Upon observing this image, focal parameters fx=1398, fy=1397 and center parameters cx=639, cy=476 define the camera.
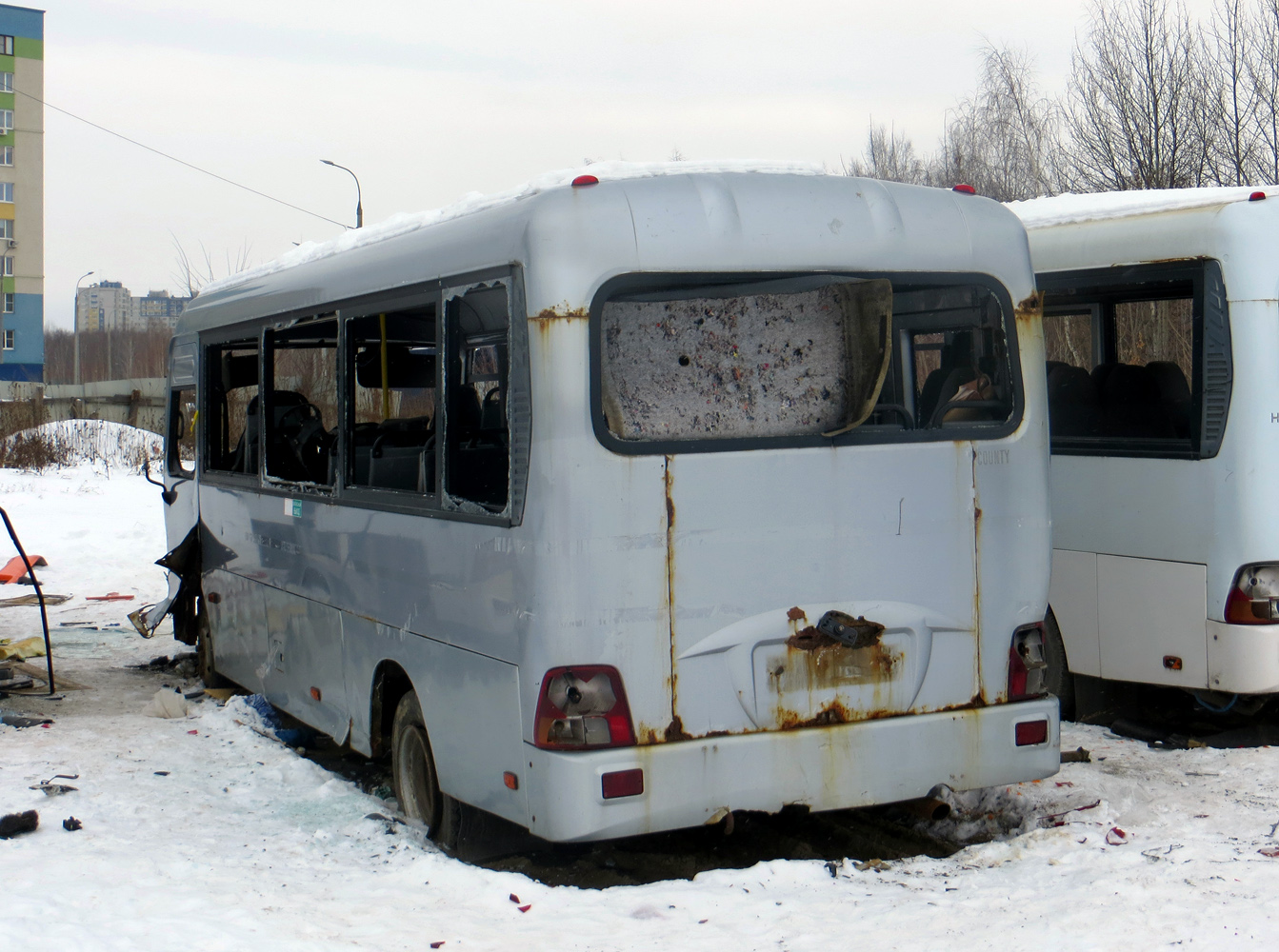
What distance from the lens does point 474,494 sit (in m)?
5.25

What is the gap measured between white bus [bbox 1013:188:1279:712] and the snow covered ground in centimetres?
58

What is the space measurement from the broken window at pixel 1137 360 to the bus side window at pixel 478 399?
12.2 ft

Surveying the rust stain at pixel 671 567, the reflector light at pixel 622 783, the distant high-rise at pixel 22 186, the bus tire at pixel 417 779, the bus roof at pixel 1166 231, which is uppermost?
the distant high-rise at pixel 22 186

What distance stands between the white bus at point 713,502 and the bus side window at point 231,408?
2.45 metres

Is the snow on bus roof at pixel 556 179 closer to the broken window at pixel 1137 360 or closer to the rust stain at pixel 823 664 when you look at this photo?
the rust stain at pixel 823 664

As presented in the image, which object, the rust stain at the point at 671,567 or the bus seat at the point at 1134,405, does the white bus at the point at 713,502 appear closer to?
the rust stain at the point at 671,567

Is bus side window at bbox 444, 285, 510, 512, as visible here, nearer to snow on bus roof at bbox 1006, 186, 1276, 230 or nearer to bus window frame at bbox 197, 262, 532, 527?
bus window frame at bbox 197, 262, 532, 527

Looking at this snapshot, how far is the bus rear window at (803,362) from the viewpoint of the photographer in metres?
4.91

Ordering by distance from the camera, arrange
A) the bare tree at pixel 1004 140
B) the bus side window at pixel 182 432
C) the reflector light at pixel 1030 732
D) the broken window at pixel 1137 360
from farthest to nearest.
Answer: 1. the bare tree at pixel 1004 140
2. the bus side window at pixel 182 432
3. the broken window at pixel 1137 360
4. the reflector light at pixel 1030 732

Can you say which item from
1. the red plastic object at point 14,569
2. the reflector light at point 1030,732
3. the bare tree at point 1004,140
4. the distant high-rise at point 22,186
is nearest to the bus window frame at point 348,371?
the reflector light at point 1030,732

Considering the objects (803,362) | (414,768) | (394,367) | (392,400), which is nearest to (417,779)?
(414,768)

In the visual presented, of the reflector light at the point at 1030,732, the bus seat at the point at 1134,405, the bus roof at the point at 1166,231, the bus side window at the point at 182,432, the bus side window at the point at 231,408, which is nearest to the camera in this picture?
the reflector light at the point at 1030,732

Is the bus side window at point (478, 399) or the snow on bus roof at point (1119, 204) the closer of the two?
the bus side window at point (478, 399)

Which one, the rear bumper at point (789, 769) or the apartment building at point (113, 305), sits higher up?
the apartment building at point (113, 305)
